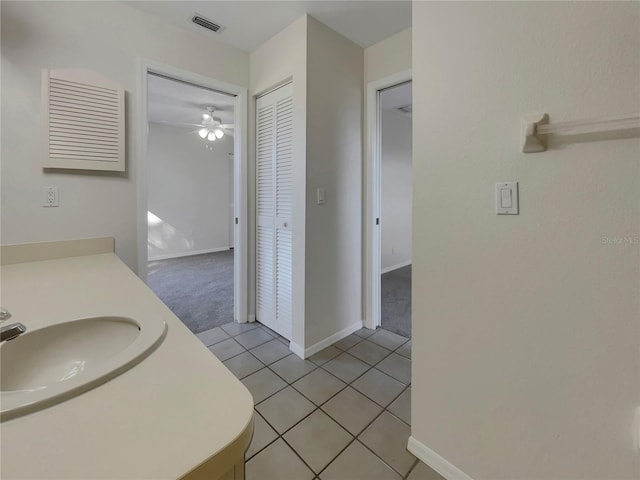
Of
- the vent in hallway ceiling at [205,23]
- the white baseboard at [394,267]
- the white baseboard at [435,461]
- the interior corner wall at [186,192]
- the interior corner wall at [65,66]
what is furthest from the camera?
the interior corner wall at [186,192]

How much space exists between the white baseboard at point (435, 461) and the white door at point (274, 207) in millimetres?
1237

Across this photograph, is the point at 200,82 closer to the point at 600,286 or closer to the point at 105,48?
the point at 105,48

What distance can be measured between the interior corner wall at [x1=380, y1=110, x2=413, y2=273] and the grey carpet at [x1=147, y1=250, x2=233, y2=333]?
2.45 metres

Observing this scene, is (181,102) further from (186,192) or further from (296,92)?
(296,92)

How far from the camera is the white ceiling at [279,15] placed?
74.0 inches

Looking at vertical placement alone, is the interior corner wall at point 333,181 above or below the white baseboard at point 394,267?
above

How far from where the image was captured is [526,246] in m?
0.96

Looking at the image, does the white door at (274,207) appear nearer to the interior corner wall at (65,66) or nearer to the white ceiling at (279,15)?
the white ceiling at (279,15)

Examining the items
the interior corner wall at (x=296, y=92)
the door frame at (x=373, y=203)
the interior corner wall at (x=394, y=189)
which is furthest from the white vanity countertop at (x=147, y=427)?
the interior corner wall at (x=394, y=189)

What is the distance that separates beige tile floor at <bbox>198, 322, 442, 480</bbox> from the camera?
1.23 metres

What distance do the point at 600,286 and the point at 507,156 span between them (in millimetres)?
489

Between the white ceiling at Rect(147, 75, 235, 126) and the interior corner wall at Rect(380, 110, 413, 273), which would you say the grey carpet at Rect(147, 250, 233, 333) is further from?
the interior corner wall at Rect(380, 110, 413, 273)

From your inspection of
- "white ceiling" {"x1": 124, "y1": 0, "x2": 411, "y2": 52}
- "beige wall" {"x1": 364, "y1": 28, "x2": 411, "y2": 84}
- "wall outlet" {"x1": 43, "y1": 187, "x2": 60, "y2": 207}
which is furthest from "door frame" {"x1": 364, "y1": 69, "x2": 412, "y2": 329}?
"wall outlet" {"x1": 43, "y1": 187, "x2": 60, "y2": 207}

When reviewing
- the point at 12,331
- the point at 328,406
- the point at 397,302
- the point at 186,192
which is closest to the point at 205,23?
the point at 12,331
